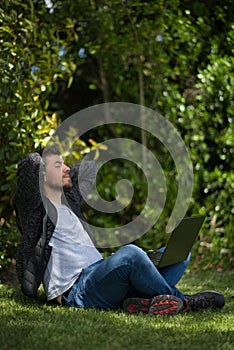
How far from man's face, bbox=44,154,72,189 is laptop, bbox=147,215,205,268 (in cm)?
67

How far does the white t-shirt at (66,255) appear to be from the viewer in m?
3.73

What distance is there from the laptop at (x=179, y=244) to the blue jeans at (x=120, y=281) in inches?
2.7

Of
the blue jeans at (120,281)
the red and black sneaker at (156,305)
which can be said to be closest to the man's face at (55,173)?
the blue jeans at (120,281)

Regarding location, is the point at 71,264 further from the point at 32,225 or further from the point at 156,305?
the point at 156,305

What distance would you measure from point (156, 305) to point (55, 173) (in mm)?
976

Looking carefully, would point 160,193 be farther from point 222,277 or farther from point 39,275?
point 39,275

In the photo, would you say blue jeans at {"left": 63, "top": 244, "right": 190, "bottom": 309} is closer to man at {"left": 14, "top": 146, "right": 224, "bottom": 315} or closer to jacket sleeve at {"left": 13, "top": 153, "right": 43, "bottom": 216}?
man at {"left": 14, "top": 146, "right": 224, "bottom": 315}

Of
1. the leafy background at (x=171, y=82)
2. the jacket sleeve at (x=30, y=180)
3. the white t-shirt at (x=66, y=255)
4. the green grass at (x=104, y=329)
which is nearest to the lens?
the green grass at (x=104, y=329)

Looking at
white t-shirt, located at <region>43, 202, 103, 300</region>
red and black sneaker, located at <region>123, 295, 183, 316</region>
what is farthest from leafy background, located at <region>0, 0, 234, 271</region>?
red and black sneaker, located at <region>123, 295, 183, 316</region>

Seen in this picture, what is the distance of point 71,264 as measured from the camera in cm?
377

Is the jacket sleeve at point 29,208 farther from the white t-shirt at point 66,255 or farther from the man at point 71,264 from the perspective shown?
the white t-shirt at point 66,255

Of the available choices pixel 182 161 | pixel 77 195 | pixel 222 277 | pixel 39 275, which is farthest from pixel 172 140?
pixel 39 275

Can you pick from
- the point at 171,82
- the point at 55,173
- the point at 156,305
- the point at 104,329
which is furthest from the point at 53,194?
the point at 171,82

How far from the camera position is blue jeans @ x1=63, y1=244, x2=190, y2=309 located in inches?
139
